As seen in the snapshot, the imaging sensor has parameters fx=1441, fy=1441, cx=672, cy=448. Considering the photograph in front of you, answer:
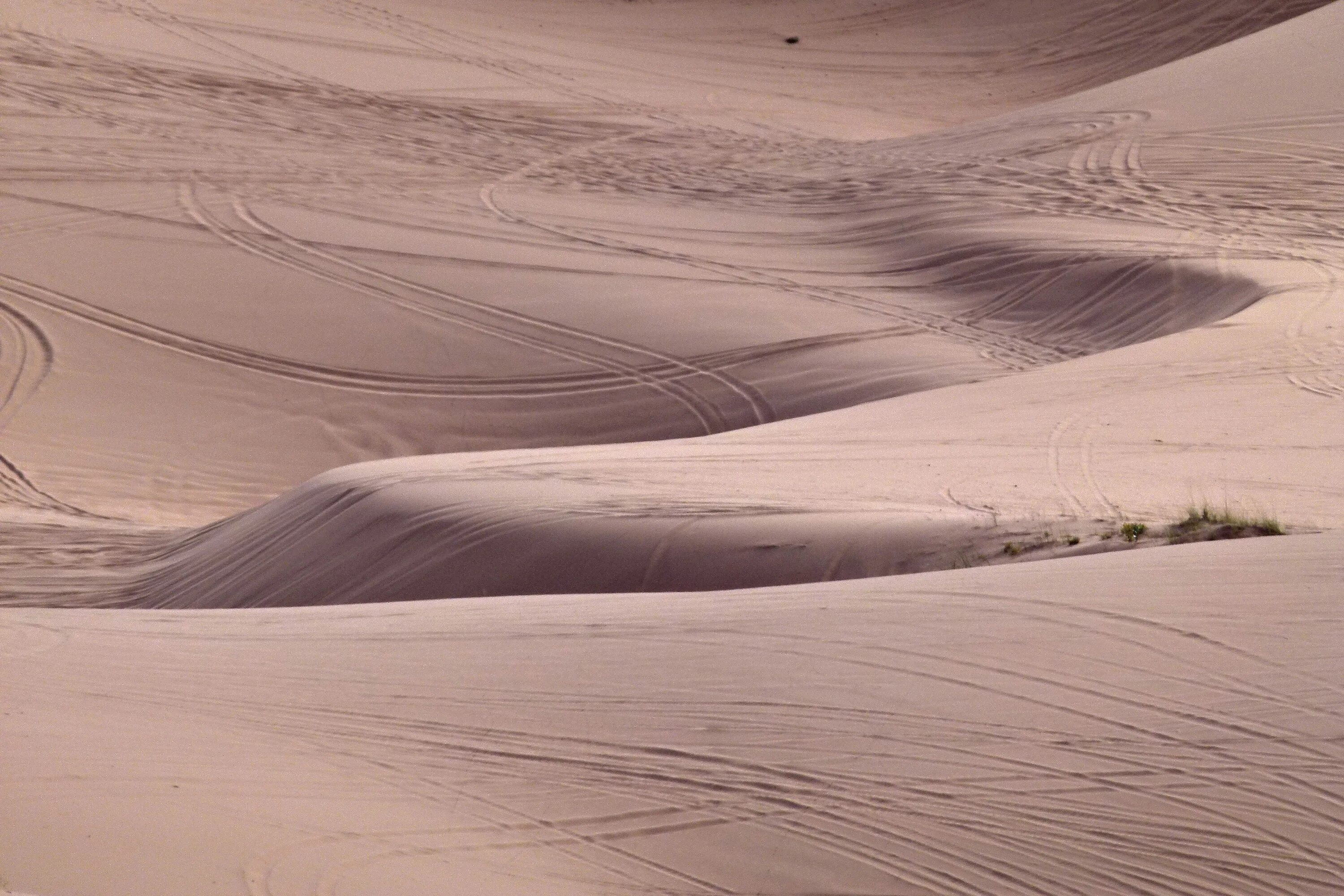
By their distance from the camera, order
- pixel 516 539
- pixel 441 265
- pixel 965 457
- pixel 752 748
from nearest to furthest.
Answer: pixel 752 748, pixel 516 539, pixel 965 457, pixel 441 265

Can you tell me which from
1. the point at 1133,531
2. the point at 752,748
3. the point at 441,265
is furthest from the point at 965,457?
the point at 441,265

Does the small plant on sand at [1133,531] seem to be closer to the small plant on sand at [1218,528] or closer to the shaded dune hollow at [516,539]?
the small plant on sand at [1218,528]

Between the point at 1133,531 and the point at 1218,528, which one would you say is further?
the point at 1133,531

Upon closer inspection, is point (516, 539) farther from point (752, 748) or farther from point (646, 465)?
point (752, 748)

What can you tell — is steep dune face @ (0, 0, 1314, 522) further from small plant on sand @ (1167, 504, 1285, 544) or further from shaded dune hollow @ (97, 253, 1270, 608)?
small plant on sand @ (1167, 504, 1285, 544)

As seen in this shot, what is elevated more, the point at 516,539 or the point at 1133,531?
the point at 1133,531

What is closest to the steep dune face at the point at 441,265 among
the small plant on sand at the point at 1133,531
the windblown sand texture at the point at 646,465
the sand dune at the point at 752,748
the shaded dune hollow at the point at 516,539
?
the windblown sand texture at the point at 646,465

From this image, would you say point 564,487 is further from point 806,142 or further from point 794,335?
point 806,142
